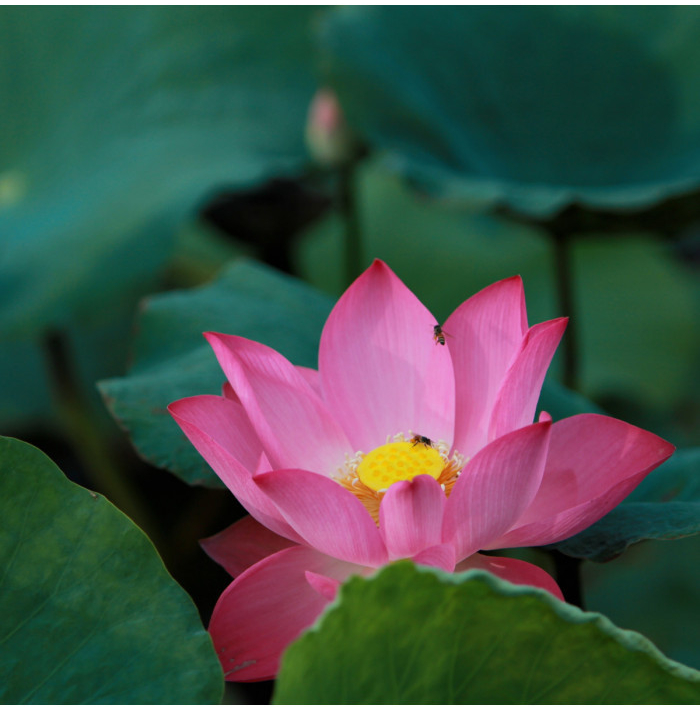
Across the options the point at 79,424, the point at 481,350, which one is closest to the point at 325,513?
the point at 481,350

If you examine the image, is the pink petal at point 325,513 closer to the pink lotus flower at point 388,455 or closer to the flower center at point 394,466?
the pink lotus flower at point 388,455

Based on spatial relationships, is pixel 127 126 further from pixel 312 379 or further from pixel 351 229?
pixel 312 379

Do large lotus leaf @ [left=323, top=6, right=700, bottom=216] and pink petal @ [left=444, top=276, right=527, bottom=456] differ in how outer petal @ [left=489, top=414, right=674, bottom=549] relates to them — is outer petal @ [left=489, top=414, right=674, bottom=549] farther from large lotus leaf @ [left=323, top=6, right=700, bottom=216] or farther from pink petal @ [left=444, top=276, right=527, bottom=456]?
large lotus leaf @ [left=323, top=6, right=700, bottom=216]

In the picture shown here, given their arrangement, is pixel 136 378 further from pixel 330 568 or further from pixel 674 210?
pixel 674 210

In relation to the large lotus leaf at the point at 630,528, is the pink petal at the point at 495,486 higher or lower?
higher

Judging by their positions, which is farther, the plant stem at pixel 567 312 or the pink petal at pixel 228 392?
the plant stem at pixel 567 312

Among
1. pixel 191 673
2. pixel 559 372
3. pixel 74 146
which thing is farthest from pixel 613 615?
pixel 74 146

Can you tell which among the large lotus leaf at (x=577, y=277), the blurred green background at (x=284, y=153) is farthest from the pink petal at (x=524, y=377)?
the large lotus leaf at (x=577, y=277)
